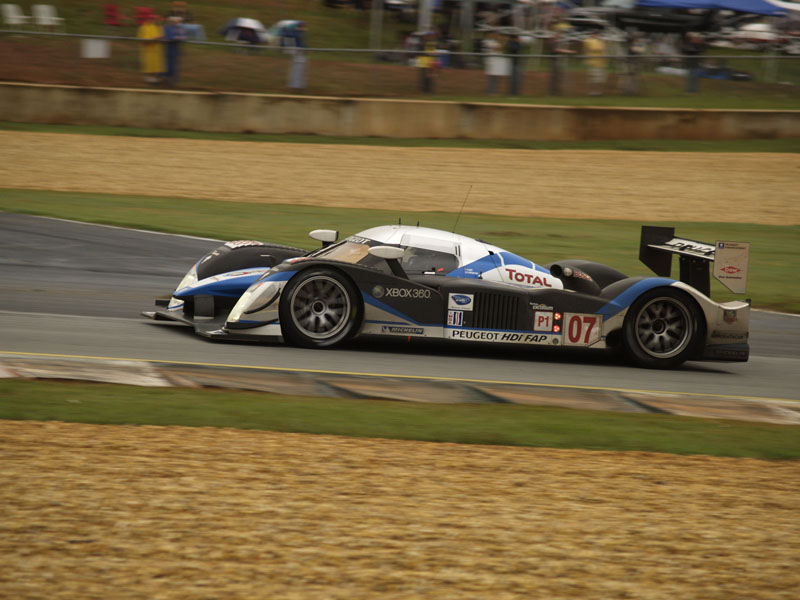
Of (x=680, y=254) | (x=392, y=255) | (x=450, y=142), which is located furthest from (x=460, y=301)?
(x=450, y=142)

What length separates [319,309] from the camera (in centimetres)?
975

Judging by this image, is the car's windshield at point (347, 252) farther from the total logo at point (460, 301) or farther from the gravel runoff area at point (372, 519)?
the gravel runoff area at point (372, 519)

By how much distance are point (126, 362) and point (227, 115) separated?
19080 millimetres

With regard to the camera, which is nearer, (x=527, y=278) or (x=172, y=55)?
(x=527, y=278)

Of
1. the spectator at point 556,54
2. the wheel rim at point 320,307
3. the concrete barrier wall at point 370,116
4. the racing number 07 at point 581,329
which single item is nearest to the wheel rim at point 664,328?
the racing number 07 at point 581,329

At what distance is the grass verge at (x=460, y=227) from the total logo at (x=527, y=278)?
4.86 m

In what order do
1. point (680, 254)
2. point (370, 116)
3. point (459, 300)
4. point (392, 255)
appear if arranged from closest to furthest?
1. point (392, 255)
2. point (459, 300)
3. point (680, 254)
4. point (370, 116)

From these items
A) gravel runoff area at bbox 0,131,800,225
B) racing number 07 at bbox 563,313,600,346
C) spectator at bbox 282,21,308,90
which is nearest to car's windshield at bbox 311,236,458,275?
racing number 07 at bbox 563,313,600,346

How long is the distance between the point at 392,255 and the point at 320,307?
0.85m

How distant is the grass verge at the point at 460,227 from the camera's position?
15.8 meters

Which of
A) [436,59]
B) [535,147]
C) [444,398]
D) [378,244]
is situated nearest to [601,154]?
[535,147]

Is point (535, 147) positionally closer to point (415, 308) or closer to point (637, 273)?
point (637, 273)

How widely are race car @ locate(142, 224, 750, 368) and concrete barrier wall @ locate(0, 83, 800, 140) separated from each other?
16.9 metres

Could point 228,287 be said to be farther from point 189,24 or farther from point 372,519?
point 189,24
